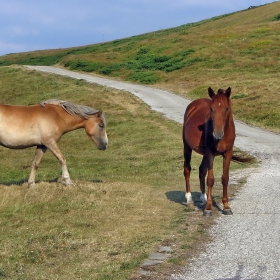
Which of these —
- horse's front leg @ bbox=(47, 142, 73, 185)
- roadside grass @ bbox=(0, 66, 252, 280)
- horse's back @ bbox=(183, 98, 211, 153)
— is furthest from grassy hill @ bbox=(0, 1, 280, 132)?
horse's front leg @ bbox=(47, 142, 73, 185)

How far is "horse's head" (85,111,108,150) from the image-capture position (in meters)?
13.2

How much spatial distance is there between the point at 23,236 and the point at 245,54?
158 feet

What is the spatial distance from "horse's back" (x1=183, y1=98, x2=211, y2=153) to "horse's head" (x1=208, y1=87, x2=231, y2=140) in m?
0.76

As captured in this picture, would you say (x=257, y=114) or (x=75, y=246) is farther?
(x=257, y=114)

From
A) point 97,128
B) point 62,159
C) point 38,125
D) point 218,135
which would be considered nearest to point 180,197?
point 97,128

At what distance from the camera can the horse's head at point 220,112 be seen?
1007 centimetres

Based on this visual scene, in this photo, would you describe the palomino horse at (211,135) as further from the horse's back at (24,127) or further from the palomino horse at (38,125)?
the horse's back at (24,127)

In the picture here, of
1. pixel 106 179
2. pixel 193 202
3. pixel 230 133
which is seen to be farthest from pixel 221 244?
pixel 106 179

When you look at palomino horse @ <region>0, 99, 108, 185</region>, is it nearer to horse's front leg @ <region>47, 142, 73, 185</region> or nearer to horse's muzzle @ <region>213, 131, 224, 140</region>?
horse's front leg @ <region>47, 142, 73, 185</region>

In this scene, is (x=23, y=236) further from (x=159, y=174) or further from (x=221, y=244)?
(x=159, y=174)

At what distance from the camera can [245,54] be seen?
54906 mm

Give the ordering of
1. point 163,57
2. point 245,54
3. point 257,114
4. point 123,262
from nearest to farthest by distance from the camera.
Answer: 1. point 123,262
2. point 257,114
3. point 245,54
4. point 163,57

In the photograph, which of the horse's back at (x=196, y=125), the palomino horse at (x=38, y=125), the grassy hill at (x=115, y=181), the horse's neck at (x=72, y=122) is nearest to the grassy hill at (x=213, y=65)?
the grassy hill at (x=115, y=181)

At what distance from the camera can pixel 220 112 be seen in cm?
1013
